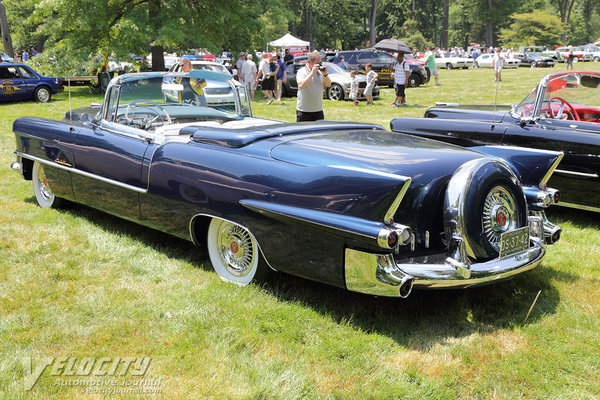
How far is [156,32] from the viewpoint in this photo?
18.7m

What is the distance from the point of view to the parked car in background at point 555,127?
5266 millimetres

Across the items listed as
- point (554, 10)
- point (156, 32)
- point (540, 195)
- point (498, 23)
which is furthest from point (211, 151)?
point (554, 10)

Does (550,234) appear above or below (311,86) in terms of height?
below

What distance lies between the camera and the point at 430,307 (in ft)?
11.7

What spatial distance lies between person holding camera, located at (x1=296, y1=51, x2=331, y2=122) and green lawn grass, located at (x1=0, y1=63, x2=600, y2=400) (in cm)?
347

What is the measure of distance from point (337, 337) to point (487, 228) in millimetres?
1083

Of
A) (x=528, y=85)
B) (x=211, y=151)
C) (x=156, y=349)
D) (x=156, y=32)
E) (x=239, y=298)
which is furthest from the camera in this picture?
(x=528, y=85)

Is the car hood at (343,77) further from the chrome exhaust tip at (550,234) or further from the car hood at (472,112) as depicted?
the chrome exhaust tip at (550,234)

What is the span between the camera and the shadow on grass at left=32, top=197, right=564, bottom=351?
3262 millimetres

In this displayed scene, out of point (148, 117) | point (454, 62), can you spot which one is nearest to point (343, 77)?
point (148, 117)

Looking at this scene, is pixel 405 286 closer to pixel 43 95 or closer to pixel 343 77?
pixel 343 77

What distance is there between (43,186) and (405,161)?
4.06 meters

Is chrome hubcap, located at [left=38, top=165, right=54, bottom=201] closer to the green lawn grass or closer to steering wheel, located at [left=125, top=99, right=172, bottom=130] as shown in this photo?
the green lawn grass

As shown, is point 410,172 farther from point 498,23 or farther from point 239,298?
point 498,23
